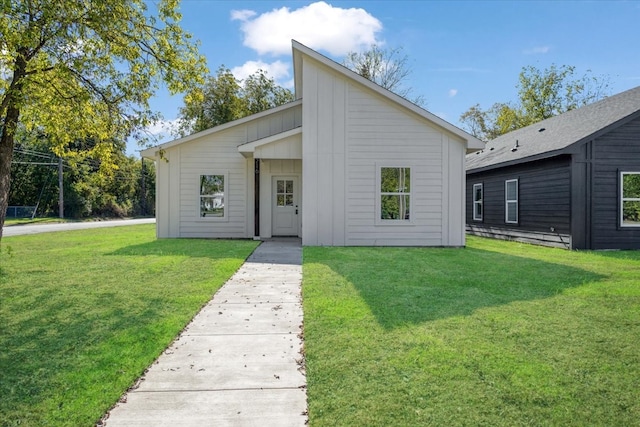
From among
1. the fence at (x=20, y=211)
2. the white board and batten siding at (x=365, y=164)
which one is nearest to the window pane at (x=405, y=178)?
the white board and batten siding at (x=365, y=164)

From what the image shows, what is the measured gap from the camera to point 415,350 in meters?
3.59

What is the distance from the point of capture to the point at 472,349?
3629 mm

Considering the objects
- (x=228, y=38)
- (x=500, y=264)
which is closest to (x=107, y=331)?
(x=500, y=264)

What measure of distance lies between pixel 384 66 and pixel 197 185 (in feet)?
66.1

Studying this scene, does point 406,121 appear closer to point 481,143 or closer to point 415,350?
point 481,143

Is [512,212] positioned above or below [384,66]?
below

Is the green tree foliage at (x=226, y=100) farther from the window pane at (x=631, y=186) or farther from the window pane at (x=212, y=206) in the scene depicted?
the window pane at (x=631, y=186)

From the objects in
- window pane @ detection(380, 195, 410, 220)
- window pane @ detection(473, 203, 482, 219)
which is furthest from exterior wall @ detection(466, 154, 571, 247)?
window pane @ detection(380, 195, 410, 220)

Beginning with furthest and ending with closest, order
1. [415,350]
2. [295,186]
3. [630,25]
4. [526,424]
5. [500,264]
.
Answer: [630,25] → [295,186] → [500,264] → [415,350] → [526,424]

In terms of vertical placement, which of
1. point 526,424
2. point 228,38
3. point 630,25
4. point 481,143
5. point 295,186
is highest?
point 630,25

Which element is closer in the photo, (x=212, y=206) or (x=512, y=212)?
(x=212, y=206)

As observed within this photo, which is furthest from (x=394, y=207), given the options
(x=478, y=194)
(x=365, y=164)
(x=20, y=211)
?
(x=20, y=211)

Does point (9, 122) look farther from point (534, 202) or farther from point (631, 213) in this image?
point (631, 213)

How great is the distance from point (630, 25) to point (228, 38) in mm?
19014
